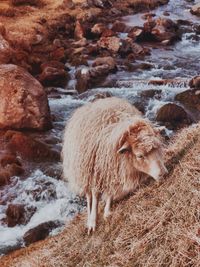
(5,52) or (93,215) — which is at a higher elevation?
(93,215)

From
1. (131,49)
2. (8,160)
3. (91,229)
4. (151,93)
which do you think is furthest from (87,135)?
(131,49)

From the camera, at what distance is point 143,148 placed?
5.36m

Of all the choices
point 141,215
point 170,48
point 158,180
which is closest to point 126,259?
point 141,215

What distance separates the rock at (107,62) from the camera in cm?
1800

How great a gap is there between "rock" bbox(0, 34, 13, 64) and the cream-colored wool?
38.6ft

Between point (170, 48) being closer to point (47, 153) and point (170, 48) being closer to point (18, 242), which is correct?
point (47, 153)

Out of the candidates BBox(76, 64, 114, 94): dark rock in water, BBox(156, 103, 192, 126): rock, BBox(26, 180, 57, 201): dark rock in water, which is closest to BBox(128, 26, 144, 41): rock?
BBox(76, 64, 114, 94): dark rock in water

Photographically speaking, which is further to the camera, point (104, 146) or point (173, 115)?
point (173, 115)

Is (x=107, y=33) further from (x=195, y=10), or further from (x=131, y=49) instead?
(x=195, y=10)

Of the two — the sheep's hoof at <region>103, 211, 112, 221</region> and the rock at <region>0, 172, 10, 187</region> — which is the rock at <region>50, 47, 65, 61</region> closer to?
the rock at <region>0, 172, 10, 187</region>

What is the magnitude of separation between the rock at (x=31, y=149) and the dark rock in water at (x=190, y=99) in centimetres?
508

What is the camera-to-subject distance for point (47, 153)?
12234mm

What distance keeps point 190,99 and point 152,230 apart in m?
10.9

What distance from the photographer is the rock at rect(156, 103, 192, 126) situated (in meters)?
14.0
